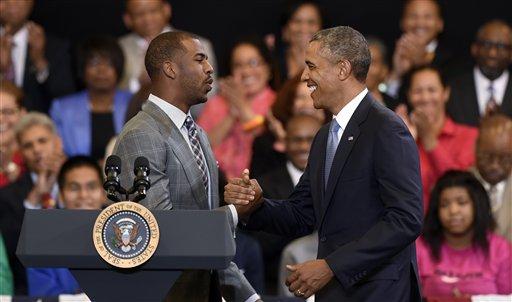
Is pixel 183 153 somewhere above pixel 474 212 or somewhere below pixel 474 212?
above

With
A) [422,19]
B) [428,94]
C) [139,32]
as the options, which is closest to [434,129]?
[428,94]


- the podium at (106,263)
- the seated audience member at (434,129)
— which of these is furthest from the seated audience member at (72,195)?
the podium at (106,263)

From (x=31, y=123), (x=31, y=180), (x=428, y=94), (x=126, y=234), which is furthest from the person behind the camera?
(x=428, y=94)

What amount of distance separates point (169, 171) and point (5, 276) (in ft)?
7.02

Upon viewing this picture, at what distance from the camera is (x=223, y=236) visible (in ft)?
11.4

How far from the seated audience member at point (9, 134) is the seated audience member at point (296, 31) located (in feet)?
5.44

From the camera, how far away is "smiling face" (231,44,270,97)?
7191 millimetres

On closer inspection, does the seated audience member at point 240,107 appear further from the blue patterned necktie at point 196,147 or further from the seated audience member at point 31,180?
the blue patterned necktie at point 196,147

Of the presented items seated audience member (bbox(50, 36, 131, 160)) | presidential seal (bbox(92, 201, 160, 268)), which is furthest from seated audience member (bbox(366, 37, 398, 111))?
presidential seal (bbox(92, 201, 160, 268))

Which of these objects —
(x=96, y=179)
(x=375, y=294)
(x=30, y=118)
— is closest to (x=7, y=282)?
(x=96, y=179)

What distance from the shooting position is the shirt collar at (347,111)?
13.2 ft

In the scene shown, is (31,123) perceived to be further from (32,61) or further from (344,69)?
(344,69)

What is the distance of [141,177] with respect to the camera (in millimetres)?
3498

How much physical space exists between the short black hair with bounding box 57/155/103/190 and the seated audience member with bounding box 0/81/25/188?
0.47m
